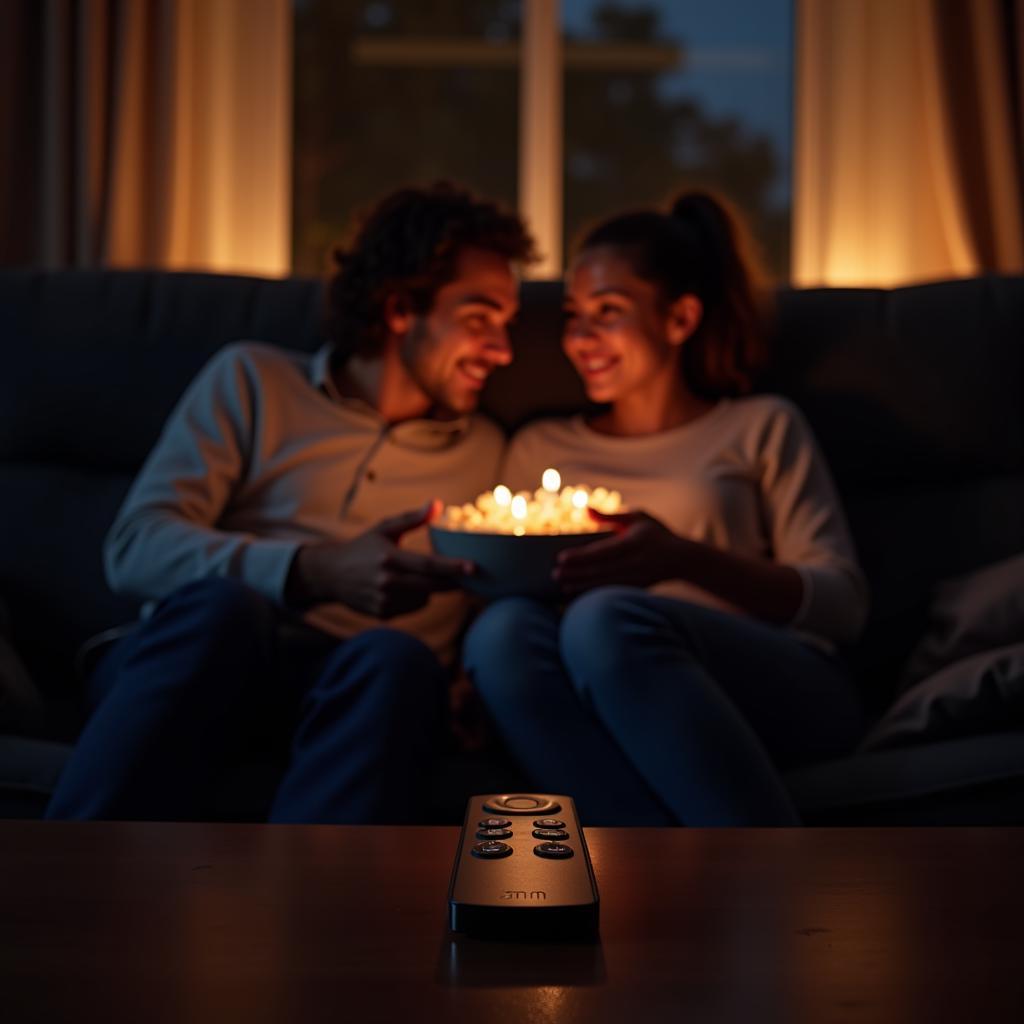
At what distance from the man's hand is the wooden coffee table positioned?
650mm

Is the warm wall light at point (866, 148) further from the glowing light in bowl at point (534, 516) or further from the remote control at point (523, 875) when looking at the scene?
the remote control at point (523, 875)

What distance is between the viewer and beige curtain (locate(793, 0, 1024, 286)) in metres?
2.97

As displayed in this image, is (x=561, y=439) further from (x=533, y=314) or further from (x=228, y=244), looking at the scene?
(x=228, y=244)

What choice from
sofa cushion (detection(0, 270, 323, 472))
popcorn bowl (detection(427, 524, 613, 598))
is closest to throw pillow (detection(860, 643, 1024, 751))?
popcorn bowl (detection(427, 524, 613, 598))

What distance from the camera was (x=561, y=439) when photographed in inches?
77.6

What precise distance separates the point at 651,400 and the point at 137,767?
3.38 ft

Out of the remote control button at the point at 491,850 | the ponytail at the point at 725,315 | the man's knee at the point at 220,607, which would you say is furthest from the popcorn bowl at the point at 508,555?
the remote control button at the point at 491,850

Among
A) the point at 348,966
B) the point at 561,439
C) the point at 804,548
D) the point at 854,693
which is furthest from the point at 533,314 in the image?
the point at 348,966

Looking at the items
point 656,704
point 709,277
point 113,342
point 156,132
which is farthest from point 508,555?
point 156,132

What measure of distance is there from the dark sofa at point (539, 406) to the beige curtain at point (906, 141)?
105 centimetres

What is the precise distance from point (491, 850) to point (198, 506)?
1.14 metres

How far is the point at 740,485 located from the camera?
1.82 meters

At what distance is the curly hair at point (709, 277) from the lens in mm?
1935

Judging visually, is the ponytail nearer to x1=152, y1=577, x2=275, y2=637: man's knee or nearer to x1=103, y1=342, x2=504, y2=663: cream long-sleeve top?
x1=103, y1=342, x2=504, y2=663: cream long-sleeve top
